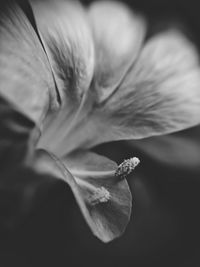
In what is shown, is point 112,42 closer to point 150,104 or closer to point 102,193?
point 150,104

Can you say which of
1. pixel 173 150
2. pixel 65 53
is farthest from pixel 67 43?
pixel 173 150

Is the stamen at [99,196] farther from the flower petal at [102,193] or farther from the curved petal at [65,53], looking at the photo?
the curved petal at [65,53]

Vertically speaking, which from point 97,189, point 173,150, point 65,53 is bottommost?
point 173,150

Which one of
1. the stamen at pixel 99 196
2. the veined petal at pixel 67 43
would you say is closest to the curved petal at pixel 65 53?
the veined petal at pixel 67 43

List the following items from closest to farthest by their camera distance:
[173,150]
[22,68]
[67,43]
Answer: [22,68] → [67,43] → [173,150]

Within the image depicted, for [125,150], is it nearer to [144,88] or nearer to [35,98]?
[144,88]

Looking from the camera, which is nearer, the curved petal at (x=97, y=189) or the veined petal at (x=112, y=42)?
the curved petal at (x=97, y=189)

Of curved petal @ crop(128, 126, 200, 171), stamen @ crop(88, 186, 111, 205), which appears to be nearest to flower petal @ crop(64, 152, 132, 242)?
stamen @ crop(88, 186, 111, 205)

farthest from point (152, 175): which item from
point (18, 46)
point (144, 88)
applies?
point (18, 46)
